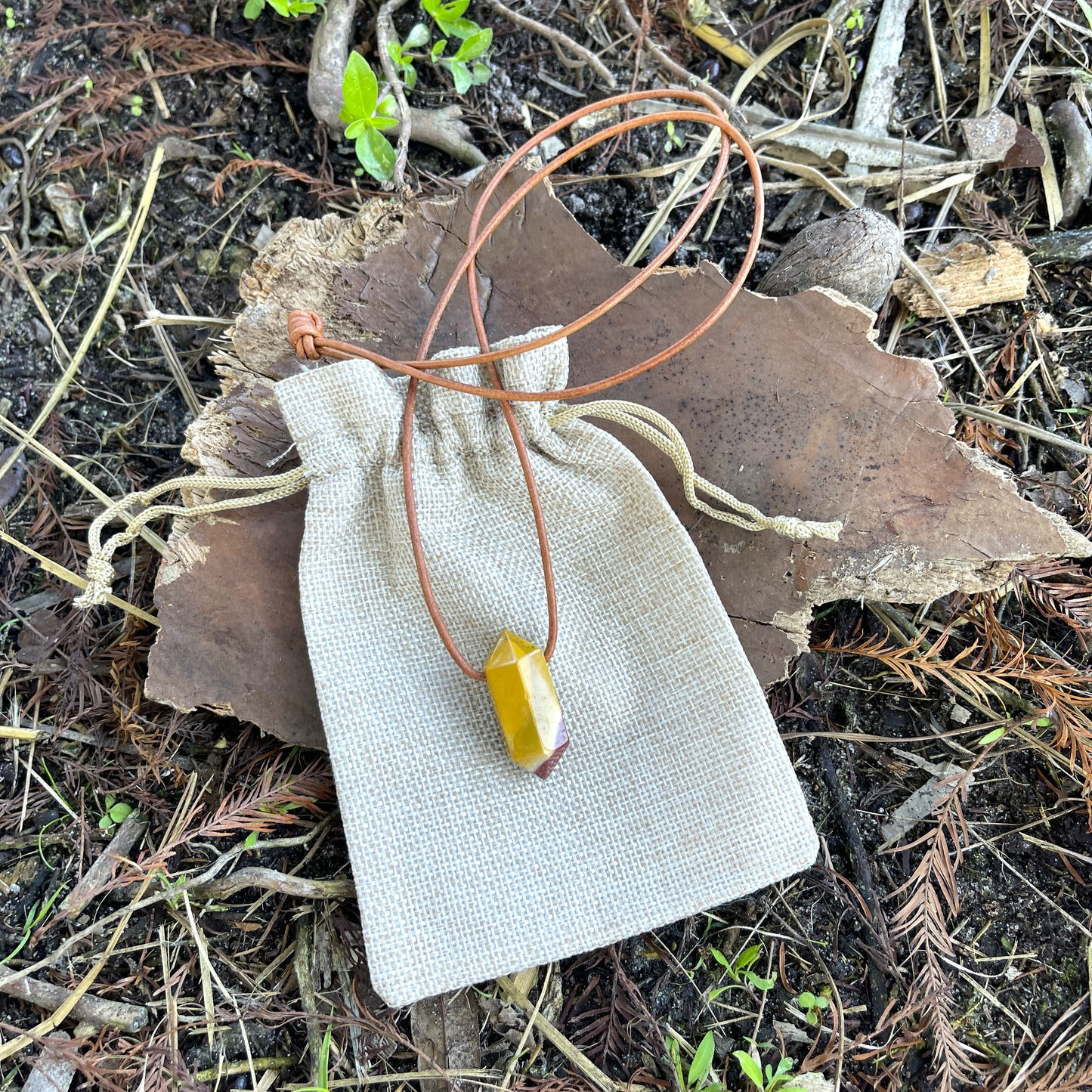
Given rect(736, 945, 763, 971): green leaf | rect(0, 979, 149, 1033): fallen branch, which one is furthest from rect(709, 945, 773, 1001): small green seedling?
rect(0, 979, 149, 1033): fallen branch

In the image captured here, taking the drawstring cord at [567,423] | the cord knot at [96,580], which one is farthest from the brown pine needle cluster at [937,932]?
the cord knot at [96,580]

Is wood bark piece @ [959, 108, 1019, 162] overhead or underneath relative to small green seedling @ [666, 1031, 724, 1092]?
overhead

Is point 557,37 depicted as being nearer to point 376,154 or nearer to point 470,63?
point 470,63

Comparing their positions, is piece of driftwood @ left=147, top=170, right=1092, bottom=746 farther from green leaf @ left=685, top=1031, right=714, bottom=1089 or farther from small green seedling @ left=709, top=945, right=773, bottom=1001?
green leaf @ left=685, top=1031, right=714, bottom=1089

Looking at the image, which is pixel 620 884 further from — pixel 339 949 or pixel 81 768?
pixel 81 768

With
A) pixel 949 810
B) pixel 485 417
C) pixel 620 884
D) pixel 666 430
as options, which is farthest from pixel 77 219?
pixel 949 810

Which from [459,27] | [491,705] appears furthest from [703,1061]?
[459,27]

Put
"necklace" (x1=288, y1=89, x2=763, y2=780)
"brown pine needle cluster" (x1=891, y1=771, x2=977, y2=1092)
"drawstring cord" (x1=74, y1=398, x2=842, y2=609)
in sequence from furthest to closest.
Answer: "brown pine needle cluster" (x1=891, y1=771, x2=977, y2=1092), "drawstring cord" (x1=74, y1=398, x2=842, y2=609), "necklace" (x1=288, y1=89, x2=763, y2=780)
